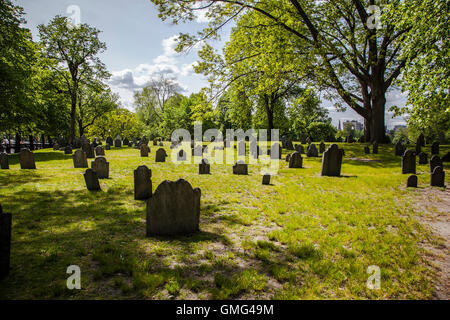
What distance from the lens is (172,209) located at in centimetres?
477

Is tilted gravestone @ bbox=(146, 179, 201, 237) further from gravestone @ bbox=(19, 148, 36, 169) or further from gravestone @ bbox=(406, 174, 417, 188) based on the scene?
gravestone @ bbox=(19, 148, 36, 169)

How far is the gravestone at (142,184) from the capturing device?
24.2ft

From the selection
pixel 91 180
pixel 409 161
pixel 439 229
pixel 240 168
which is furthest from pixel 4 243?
pixel 409 161

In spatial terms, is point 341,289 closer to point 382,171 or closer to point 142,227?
point 142,227

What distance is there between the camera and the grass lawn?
9.95 feet

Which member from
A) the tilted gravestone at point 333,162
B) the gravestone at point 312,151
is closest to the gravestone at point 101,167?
the tilted gravestone at point 333,162

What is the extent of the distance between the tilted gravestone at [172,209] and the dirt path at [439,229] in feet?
13.3

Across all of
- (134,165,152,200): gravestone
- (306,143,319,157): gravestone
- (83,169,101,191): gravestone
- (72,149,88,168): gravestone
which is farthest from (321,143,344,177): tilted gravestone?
(72,149,88,168): gravestone

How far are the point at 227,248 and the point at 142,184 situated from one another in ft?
14.3

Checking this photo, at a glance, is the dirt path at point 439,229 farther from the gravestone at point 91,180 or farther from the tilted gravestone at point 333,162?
the gravestone at point 91,180

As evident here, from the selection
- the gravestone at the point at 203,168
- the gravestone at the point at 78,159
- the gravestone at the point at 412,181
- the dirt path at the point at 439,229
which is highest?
the gravestone at the point at 78,159

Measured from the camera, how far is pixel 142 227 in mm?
5207
